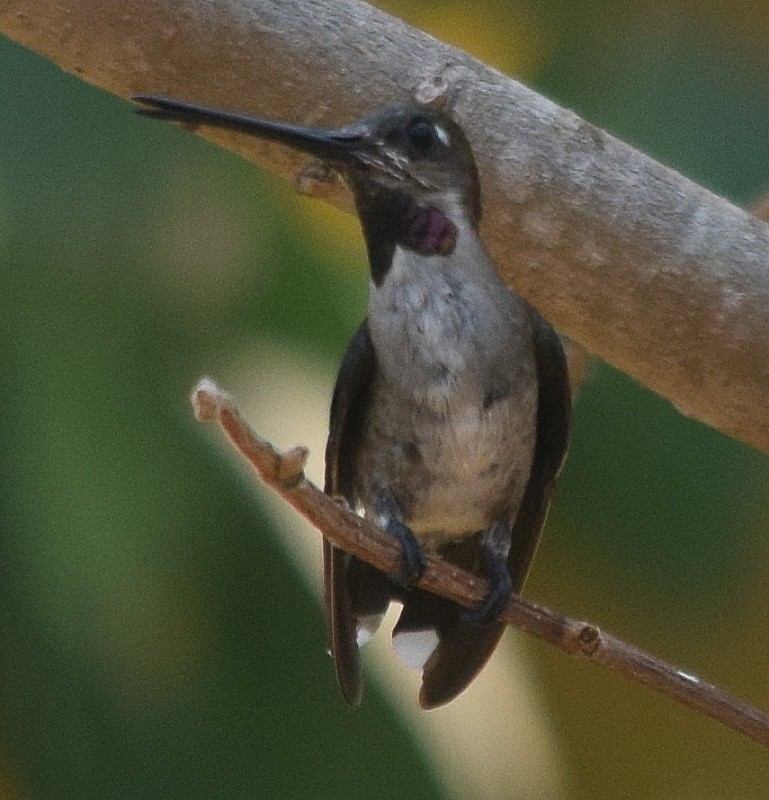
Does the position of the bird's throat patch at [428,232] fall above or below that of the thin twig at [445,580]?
above

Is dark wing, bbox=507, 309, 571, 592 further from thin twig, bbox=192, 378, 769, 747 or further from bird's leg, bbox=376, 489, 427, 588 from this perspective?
thin twig, bbox=192, 378, 769, 747

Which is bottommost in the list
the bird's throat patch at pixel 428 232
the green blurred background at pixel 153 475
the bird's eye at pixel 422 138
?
the green blurred background at pixel 153 475

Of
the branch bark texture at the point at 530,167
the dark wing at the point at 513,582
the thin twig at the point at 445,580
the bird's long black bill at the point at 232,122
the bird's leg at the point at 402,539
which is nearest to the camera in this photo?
the thin twig at the point at 445,580

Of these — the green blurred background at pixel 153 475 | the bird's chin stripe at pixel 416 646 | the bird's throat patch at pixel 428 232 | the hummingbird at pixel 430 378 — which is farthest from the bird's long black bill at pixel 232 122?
the green blurred background at pixel 153 475

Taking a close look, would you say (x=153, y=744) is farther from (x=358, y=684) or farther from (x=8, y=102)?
(x=8, y=102)

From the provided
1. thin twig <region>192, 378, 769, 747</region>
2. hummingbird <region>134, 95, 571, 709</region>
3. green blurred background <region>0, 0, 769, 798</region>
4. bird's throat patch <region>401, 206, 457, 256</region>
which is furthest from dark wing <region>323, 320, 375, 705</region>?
green blurred background <region>0, 0, 769, 798</region>

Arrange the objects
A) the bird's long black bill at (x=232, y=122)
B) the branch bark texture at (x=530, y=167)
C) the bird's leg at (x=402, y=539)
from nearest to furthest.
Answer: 1. the bird's long black bill at (x=232, y=122)
2. the bird's leg at (x=402, y=539)
3. the branch bark texture at (x=530, y=167)

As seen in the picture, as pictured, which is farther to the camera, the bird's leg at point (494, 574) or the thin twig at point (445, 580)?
the bird's leg at point (494, 574)

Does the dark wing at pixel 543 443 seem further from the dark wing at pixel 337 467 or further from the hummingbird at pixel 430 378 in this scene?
the dark wing at pixel 337 467
